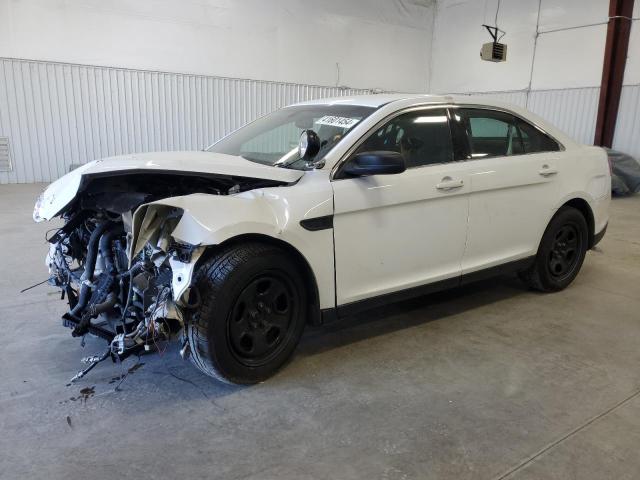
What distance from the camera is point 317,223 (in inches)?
103

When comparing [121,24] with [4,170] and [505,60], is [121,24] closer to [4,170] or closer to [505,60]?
[4,170]

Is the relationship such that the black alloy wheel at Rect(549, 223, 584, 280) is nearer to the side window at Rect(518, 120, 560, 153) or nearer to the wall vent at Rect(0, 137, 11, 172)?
the side window at Rect(518, 120, 560, 153)

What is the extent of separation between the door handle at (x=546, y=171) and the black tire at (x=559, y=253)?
34 centimetres

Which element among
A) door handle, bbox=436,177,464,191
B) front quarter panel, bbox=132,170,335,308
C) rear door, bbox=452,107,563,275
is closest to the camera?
front quarter panel, bbox=132,170,335,308

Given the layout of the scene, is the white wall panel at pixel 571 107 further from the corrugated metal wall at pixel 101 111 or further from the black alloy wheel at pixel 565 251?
the black alloy wheel at pixel 565 251

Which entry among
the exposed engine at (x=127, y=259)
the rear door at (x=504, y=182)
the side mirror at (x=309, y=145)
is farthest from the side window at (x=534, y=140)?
the exposed engine at (x=127, y=259)

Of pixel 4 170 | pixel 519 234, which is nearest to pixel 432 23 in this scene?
pixel 4 170

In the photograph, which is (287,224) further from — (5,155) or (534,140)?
(5,155)

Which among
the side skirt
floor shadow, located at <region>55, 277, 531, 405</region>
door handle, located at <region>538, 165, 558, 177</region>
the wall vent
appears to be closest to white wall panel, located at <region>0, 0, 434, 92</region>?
the wall vent

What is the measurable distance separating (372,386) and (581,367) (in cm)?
123

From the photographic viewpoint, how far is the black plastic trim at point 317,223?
2.57 metres

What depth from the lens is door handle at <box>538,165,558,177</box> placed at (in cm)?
365

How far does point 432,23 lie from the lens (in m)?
14.3

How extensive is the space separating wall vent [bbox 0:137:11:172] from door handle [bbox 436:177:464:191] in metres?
9.37
